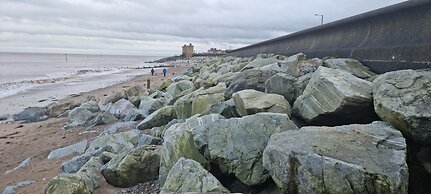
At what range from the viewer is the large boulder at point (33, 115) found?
1154 centimetres

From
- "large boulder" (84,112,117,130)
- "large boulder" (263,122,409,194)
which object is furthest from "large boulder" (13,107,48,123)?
"large boulder" (263,122,409,194)

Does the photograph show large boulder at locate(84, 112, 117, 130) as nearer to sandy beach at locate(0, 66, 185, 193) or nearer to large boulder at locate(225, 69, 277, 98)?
sandy beach at locate(0, 66, 185, 193)

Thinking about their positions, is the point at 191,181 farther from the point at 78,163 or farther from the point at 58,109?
the point at 58,109

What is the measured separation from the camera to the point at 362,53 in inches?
222

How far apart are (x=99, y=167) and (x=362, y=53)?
15.2 feet

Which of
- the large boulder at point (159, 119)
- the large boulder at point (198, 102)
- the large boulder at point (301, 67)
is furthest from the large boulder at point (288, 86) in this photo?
the large boulder at point (159, 119)

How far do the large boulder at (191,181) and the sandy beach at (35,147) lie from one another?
4.66 feet

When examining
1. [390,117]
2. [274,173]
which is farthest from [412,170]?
[274,173]

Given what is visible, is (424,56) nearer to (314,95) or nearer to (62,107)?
(314,95)

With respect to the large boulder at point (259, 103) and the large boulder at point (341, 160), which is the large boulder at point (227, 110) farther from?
the large boulder at point (341, 160)

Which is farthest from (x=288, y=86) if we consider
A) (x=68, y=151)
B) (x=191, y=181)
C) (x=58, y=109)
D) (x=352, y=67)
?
(x=58, y=109)

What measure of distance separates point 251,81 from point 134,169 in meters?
2.31

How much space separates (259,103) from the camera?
412cm

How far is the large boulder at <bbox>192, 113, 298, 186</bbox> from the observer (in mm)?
3184
